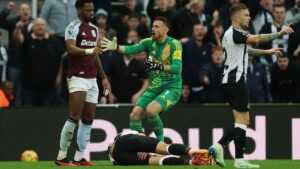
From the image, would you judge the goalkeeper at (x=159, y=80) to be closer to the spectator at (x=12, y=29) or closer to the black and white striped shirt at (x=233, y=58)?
the black and white striped shirt at (x=233, y=58)

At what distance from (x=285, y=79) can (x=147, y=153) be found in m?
6.47

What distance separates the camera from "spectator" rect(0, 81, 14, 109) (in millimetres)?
20275

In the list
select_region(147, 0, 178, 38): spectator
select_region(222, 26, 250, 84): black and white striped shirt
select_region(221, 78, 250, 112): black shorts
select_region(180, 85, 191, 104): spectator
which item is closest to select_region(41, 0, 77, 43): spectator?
select_region(147, 0, 178, 38): spectator

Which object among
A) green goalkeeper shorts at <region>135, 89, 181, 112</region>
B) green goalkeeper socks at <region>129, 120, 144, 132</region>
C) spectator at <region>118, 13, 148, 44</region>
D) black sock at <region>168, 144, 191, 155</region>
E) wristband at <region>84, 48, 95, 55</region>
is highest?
spectator at <region>118, 13, 148, 44</region>

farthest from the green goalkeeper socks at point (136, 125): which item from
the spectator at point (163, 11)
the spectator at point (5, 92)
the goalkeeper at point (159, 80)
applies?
the spectator at point (163, 11)

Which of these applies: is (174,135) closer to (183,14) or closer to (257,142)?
(257,142)

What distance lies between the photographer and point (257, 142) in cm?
1970

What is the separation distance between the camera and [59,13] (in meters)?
21.5

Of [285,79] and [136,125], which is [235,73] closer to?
[136,125]

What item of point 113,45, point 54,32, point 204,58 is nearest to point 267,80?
point 204,58

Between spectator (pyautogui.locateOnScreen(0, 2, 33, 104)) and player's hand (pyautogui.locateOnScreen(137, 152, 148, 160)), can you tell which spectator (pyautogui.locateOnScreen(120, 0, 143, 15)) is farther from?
player's hand (pyautogui.locateOnScreen(137, 152, 148, 160))

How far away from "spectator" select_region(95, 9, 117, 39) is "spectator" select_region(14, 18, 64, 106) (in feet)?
3.66

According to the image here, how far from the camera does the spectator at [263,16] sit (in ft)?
71.9

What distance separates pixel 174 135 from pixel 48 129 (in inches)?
100
